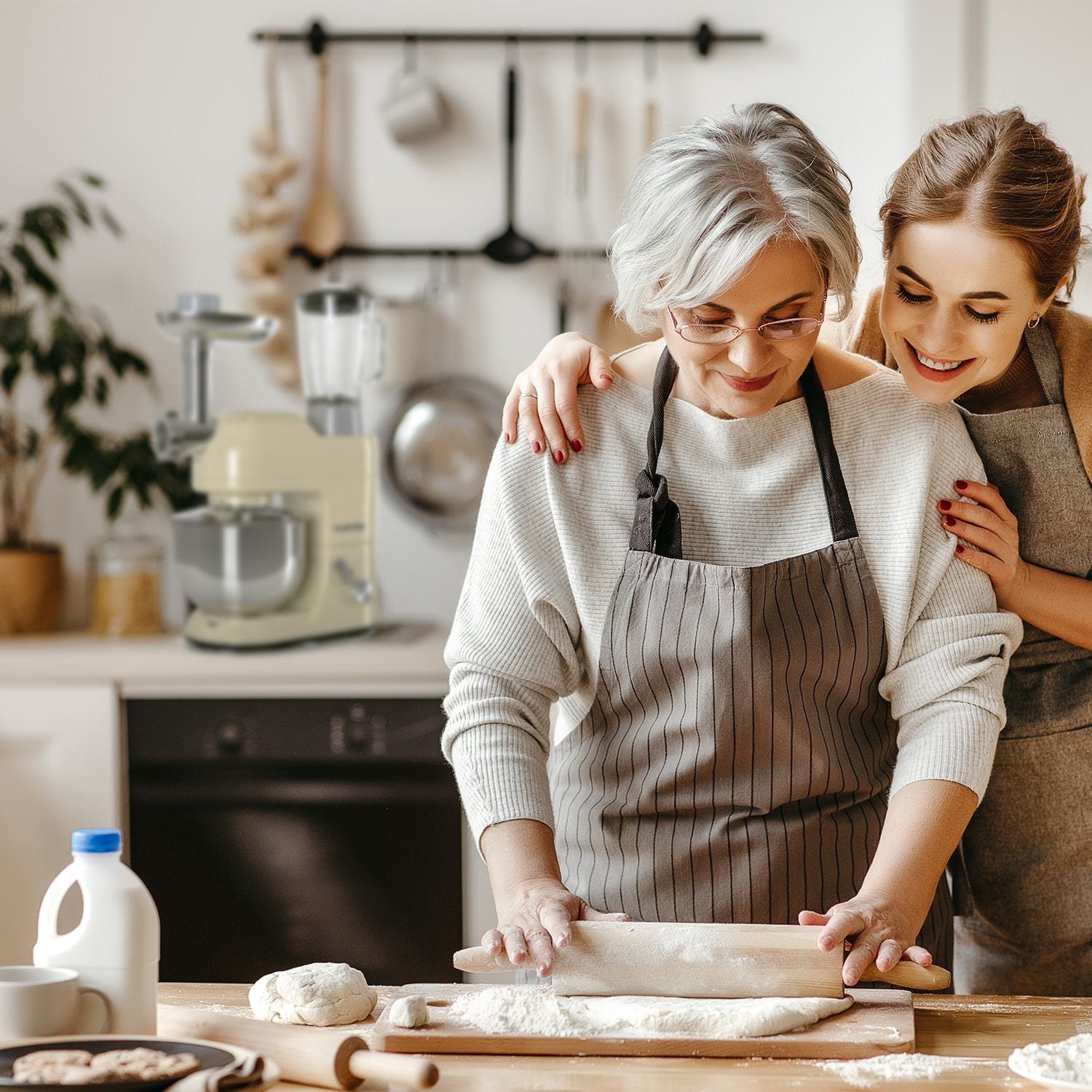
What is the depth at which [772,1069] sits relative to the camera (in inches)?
36.5

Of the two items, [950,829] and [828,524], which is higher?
[828,524]

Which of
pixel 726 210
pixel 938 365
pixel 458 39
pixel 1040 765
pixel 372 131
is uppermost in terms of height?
pixel 458 39

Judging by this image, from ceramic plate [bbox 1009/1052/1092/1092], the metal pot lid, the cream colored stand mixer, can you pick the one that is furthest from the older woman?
the metal pot lid

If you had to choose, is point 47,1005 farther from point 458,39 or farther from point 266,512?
point 458,39

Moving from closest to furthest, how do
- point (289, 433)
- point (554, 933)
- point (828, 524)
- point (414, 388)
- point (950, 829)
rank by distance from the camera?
1. point (554, 933)
2. point (950, 829)
3. point (828, 524)
4. point (289, 433)
5. point (414, 388)

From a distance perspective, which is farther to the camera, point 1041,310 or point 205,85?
point 205,85

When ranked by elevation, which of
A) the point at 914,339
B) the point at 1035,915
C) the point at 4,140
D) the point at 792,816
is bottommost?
the point at 1035,915

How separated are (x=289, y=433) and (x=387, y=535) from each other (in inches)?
18.8

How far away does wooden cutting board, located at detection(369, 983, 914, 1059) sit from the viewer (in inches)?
37.2

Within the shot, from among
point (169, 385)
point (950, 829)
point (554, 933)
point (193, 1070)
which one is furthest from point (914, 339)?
point (169, 385)

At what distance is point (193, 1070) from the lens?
2.78 ft

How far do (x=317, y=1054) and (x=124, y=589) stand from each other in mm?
1785

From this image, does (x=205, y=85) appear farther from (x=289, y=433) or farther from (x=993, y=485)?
(x=993, y=485)

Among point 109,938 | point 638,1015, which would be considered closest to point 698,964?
point 638,1015
